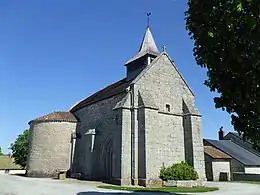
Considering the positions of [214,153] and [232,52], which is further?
[214,153]

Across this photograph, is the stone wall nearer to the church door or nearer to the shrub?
the shrub

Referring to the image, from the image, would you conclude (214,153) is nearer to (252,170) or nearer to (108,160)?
(252,170)

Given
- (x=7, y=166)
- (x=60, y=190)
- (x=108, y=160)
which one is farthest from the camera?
(x=7, y=166)

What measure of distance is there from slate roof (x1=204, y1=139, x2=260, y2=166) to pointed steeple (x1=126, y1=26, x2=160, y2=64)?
16202mm

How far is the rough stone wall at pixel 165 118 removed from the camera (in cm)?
2419

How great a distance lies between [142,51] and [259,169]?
21.9m

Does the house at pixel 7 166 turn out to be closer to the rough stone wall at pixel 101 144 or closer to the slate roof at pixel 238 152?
the rough stone wall at pixel 101 144

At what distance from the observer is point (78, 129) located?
112 ft

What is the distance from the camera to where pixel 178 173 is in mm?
23266

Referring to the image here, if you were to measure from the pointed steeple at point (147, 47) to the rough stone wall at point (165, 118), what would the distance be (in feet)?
9.03

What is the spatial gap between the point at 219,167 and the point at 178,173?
13.1 metres

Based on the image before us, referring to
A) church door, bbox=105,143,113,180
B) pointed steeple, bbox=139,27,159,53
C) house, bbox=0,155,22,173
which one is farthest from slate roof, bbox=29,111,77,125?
house, bbox=0,155,22,173

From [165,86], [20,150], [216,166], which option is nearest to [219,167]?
[216,166]

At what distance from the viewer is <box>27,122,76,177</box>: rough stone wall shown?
3234cm
